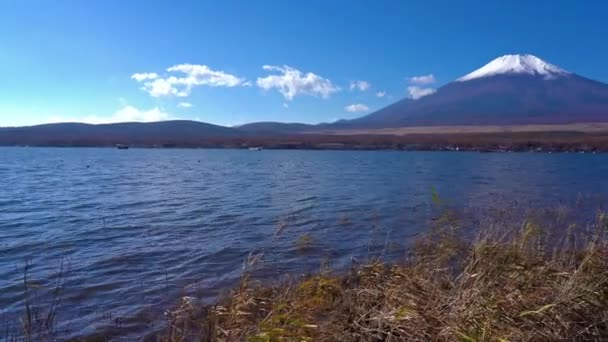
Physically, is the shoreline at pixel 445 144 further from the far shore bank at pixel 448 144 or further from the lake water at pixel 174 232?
the lake water at pixel 174 232

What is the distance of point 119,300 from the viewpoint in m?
8.78

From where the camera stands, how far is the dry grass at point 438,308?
4.93m

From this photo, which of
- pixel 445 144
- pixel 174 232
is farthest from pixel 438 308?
pixel 445 144

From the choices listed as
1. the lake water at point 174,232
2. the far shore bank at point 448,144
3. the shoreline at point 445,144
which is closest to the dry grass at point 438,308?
the lake water at point 174,232

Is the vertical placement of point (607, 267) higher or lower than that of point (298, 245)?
higher

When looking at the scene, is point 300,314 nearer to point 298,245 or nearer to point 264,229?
point 298,245

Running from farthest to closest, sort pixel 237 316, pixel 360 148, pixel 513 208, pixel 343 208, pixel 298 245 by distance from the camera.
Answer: pixel 360 148 < pixel 343 208 < pixel 513 208 < pixel 298 245 < pixel 237 316

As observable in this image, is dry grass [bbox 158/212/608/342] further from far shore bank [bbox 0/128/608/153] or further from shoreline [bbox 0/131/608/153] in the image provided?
far shore bank [bbox 0/128/608/153]

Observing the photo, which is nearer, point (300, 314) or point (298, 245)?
point (300, 314)

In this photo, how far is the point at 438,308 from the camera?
5453mm

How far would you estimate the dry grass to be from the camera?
194 inches

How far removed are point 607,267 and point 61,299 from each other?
956cm

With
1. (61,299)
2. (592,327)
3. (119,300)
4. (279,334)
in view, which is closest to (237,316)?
(279,334)

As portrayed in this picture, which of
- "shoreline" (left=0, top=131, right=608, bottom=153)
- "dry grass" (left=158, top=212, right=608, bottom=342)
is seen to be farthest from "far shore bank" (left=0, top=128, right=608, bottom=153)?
"dry grass" (left=158, top=212, right=608, bottom=342)
